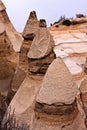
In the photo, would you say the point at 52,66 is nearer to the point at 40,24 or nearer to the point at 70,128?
the point at 70,128

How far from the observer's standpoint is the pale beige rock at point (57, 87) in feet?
17.3

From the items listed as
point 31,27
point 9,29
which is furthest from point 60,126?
point 9,29

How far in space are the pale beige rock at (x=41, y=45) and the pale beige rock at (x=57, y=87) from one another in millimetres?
1029

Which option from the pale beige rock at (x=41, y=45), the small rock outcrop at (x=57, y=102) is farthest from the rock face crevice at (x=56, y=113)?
the pale beige rock at (x=41, y=45)

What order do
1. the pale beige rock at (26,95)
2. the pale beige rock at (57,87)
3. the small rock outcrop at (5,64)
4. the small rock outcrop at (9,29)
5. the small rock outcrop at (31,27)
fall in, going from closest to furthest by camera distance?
the pale beige rock at (57,87) → the pale beige rock at (26,95) → the small rock outcrop at (31,27) → the small rock outcrop at (5,64) → the small rock outcrop at (9,29)

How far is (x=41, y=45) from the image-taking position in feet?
21.3

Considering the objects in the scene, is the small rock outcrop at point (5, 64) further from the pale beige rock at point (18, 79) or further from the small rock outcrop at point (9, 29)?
the small rock outcrop at point (9, 29)

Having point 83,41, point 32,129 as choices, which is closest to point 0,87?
point 32,129

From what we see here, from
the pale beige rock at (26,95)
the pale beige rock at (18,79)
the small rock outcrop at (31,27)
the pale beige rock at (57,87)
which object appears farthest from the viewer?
the pale beige rock at (18,79)

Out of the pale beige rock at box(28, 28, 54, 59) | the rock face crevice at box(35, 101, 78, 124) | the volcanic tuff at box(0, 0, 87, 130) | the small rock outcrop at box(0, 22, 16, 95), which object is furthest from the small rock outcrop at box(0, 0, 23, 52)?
the rock face crevice at box(35, 101, 78, 124)

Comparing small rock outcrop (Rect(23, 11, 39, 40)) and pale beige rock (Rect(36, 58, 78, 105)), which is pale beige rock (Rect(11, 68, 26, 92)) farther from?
pale beige rock (Rect(36, 58, 78, 105))

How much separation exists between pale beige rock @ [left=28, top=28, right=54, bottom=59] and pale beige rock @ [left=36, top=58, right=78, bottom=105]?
1.03 metres

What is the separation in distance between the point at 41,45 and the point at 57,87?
1354 millimetres

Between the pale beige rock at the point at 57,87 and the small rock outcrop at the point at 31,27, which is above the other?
the pale beige rock at the point at 57,87
